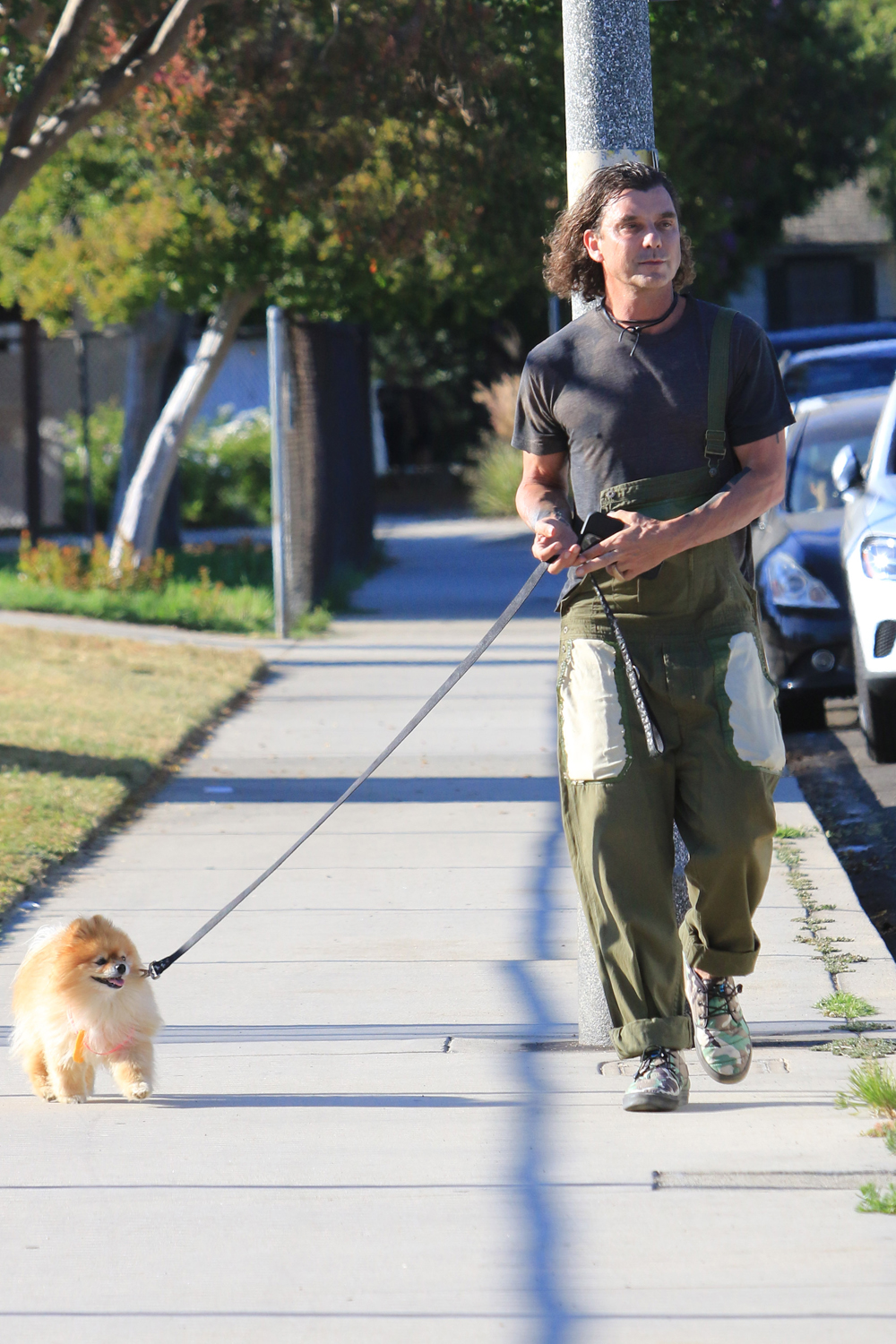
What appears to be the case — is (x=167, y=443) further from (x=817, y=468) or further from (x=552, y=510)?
(x=552, y=510)

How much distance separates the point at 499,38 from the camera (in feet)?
34.5

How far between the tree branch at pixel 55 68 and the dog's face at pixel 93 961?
19.9ft

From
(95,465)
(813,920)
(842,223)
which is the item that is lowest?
(813,920)

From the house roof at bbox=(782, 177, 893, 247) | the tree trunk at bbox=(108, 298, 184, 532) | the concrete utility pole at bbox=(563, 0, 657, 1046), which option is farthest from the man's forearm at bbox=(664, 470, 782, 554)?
the house roof at bbox=(782, 177, 893, 247)

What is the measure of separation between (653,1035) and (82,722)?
581 centimetres

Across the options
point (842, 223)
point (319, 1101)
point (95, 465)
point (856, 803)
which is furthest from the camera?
point (842, 223)

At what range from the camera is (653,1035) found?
3797 millimetres

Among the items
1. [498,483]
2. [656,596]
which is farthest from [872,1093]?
[498,483]

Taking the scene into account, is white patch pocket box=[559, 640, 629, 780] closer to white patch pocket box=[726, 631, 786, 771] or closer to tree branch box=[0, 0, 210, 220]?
white patch pocket box=[726, 631, 786, 771]

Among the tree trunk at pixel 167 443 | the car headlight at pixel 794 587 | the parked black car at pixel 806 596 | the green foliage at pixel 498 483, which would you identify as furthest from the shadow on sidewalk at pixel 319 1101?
the green foliage at pixel 498 483

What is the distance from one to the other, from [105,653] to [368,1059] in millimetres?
7492

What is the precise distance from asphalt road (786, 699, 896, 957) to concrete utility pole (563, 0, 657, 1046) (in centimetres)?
251

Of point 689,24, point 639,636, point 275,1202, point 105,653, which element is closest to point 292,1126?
point 275,1202

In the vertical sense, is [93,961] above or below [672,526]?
below
